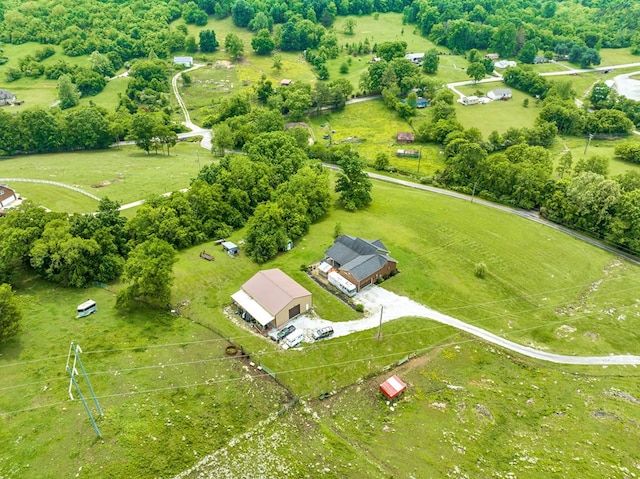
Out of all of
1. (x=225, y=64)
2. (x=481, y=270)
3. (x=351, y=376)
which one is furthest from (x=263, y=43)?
(x=351, y=376)

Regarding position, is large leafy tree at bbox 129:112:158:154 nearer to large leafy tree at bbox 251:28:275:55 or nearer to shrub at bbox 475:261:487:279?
large leafy tree at bbox 251:28:275:55

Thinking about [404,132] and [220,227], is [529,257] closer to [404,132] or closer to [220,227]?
[220,227]

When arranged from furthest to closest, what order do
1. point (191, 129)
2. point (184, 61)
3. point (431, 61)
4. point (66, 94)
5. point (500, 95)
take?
point (184, 61) → point (431, 61) → point (500, 95) → point (66, 94) → point (191, 129)

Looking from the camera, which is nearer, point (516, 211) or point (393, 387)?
point (393, 387)

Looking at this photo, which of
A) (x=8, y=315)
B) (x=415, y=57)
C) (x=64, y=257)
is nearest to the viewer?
(x=8, y=315)

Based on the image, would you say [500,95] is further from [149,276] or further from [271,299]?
[149,276]

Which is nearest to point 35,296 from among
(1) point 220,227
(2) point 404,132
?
(1) point 220,227
